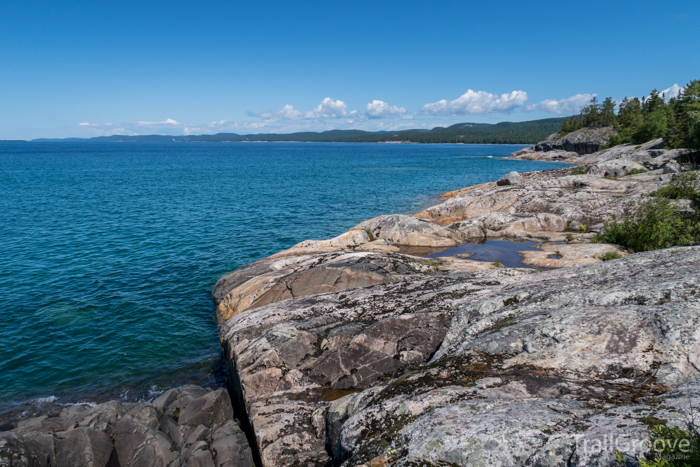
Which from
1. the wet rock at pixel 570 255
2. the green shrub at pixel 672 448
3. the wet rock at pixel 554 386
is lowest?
the wet rock at pixel 570 255

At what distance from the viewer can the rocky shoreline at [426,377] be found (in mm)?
5273

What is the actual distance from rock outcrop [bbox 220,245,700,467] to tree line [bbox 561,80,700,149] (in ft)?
148

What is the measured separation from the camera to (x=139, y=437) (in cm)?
1037

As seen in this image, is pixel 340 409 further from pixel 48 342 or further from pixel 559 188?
pixel 559 188

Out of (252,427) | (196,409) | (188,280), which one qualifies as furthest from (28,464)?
(188,280)

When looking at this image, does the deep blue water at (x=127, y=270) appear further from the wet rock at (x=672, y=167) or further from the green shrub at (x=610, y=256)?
the wet rock at (x=672, y=167)

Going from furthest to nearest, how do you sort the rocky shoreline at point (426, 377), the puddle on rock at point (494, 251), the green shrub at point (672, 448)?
the puddle on rock at point (494, 251) < the rocky shoreline at point (426, 377) < the green shrub at point (672, 448)

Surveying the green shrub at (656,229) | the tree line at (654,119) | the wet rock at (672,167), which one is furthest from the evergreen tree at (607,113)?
the green shrub at (656,229)

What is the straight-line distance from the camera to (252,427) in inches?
373

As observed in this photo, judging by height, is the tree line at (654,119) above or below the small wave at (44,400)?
above

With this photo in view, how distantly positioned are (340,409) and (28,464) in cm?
788

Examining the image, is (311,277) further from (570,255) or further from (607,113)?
(607,113)

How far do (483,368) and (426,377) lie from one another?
3.76 ft

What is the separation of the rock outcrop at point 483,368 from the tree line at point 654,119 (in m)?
45.1
